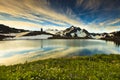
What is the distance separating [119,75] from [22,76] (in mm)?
7727

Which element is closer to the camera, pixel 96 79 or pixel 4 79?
pixel 4 79

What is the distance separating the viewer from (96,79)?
1598cm

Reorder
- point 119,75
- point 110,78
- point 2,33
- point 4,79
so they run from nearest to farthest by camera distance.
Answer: point 4,79 → point 110,78 → point 119,75 → point 2,33

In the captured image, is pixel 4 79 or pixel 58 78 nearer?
pixel 4 79

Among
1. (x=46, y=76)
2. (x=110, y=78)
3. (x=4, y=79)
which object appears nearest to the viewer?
(x=4, y=79)

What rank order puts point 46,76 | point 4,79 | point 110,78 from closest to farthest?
point 4,79
point 46,76
point 110,78

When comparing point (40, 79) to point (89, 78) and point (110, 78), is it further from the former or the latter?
point (110, 78)

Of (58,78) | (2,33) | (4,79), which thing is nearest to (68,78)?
(58,78)

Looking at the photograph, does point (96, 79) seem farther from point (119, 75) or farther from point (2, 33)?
point (2, 33)

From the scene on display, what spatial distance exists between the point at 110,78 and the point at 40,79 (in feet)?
16.7

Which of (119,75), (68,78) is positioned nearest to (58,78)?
(68,78)

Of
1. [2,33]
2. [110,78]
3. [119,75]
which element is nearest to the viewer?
[110,78]

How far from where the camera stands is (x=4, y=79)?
1434cm

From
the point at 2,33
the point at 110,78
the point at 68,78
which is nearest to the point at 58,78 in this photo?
the point at 68,78
